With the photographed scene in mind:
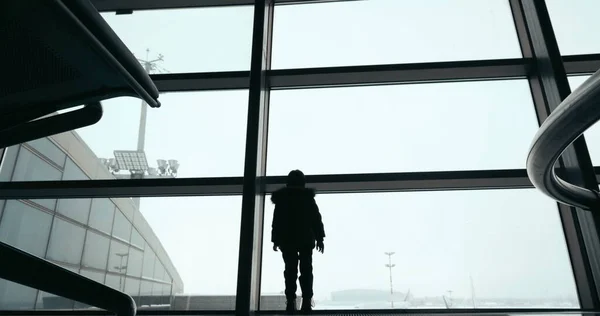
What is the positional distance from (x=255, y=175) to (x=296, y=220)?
565 mm

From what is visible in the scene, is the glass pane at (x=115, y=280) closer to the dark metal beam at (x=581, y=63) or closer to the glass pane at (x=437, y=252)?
the glass pane at (x=437, y=252)

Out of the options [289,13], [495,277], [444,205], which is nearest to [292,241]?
[444,205]

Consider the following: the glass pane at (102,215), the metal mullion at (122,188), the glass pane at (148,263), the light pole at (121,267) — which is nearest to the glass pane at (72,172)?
the metal mullion at (122,188)

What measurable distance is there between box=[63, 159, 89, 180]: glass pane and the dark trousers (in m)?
2.47

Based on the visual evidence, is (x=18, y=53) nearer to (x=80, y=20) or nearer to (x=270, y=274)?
(x=80, y=20)

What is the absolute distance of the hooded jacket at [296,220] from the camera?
3.01 metres

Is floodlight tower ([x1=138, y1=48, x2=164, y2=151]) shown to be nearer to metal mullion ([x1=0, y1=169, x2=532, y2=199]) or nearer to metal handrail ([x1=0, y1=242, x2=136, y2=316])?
metal mullion ([x1=0, y1=169, x2=532, y2=199])

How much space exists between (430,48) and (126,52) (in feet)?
13.0

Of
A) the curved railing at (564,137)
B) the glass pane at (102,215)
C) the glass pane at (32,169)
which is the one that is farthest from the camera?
the glass pane at (32,169)

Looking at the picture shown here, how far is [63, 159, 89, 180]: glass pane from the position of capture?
396 cm

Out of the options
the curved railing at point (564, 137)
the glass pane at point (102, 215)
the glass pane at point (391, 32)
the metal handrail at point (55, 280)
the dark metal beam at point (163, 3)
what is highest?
the dark metal beam at point (163, 3)

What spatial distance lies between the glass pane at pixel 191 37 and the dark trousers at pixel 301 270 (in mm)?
2206

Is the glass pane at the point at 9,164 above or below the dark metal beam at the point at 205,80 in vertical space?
below

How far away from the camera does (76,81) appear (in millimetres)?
795
